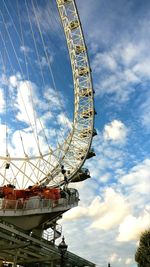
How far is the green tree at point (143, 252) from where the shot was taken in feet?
145

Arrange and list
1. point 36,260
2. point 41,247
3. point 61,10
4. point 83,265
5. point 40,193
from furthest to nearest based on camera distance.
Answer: point 61,10 < point 40,193 < point 83,265 < point 36,260 < point 41,247

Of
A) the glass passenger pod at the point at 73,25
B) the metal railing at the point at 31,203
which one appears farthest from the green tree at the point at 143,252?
the glass passenger pod at the point at 73,25

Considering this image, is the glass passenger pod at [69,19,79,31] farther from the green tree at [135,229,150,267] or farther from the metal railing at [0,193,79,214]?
the green tree at [135,229,150,267]

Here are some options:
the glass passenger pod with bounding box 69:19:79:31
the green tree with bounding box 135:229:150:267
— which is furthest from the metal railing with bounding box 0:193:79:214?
the glass passenger pod with bounding box 69:19:79:31

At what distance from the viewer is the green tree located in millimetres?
44094

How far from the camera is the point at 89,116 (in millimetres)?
59844

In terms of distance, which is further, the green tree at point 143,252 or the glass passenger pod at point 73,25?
the glass passenger pod at point 73,25

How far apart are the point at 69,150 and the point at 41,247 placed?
112 ft

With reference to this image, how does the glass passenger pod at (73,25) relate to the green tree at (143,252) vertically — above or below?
above

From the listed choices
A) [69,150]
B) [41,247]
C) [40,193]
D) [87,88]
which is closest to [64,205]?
[40,193]

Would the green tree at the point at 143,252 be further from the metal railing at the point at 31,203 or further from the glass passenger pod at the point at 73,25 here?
the glass passenger pod at the point at 73,25

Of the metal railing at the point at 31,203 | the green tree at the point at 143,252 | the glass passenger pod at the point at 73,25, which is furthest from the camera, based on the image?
the glass passenger pod at the point at 73,25

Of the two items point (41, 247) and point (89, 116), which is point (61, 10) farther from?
point (41, 247)

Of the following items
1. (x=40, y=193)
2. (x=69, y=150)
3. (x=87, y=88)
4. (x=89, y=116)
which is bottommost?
(x=40, y=193)
